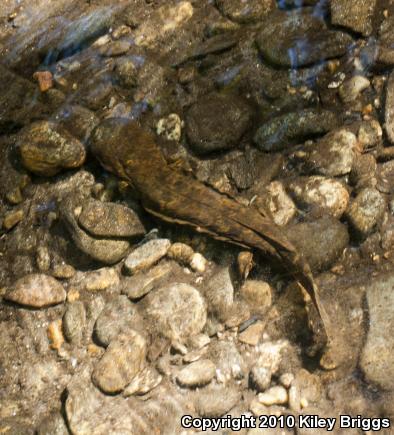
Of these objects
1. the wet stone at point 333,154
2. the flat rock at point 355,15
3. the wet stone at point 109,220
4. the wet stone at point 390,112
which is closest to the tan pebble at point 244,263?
the wet stone at point 109,220

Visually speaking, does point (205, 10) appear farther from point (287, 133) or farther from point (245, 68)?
point (287, 133)

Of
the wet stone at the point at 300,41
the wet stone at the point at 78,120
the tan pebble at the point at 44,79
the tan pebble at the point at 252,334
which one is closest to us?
the tan pebble at the point at 252,334

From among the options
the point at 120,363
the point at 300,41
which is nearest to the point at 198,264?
the point at 120,363

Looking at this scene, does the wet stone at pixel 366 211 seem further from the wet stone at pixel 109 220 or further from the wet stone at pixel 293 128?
the wet stone at pixel 109 220

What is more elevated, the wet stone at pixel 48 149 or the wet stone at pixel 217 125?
the wet stone at pixel 48 149

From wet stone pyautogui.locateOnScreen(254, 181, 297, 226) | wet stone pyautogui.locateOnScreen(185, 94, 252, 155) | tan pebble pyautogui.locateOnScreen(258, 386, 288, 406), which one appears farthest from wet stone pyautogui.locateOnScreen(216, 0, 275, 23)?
tan pebble pyautogui.locateOnScreen(258, 386, 288, 406)

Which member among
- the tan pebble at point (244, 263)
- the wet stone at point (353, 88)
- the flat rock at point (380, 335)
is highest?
the wet stone at point (353, 88)

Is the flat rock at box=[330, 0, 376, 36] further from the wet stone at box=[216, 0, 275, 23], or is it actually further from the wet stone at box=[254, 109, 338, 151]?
the wet stone at box=[254, 109, 338, 151]
